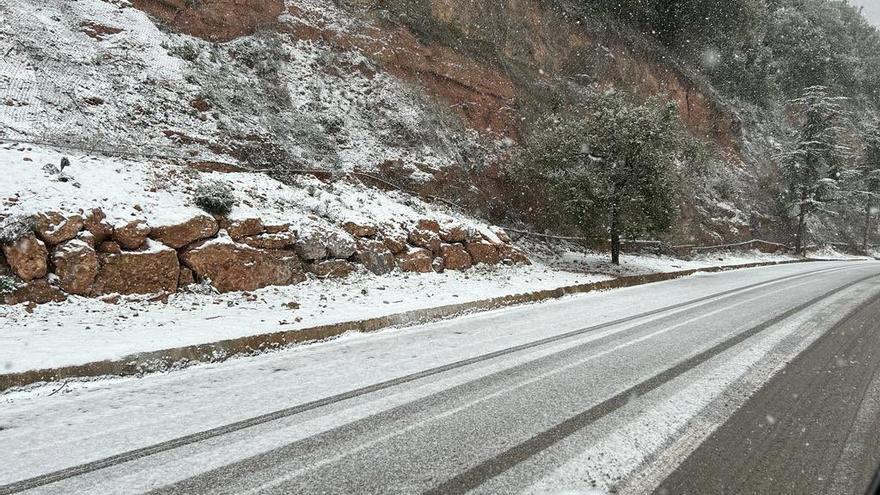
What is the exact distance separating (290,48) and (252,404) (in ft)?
47.9

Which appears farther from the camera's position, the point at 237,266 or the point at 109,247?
the point at 237,266

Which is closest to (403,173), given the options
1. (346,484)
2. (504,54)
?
(504,54)

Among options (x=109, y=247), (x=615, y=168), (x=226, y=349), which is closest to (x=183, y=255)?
(x=109, y=247)

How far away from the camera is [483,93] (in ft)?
65.9

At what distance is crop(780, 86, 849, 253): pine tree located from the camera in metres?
32.7

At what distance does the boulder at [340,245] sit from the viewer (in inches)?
385

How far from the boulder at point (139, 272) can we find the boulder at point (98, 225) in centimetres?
33

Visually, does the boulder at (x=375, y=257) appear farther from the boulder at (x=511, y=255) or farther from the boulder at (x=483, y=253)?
the boulder at (x=511, y=255)

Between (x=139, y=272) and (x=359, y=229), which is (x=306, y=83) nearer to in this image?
(x=359, y=229)

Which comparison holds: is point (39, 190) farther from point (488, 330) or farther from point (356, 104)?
point (356, 104)

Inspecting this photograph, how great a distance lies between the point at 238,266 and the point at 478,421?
5960 mm


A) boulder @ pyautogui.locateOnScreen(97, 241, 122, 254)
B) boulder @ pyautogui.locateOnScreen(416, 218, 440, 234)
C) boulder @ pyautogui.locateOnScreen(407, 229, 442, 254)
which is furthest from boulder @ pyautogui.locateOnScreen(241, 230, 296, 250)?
boulder @ pyautogui.locateOnScreen(416, 218, 440, 234)

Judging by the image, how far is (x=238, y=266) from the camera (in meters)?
8.27

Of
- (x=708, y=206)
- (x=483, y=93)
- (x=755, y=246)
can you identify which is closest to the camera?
(x=483, y=93)
